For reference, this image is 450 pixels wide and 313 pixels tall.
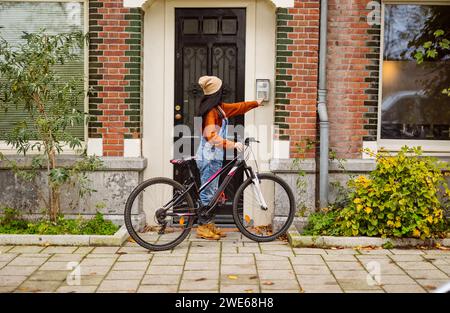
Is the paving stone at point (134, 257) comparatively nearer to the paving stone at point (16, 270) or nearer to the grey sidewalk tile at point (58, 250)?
the grey sidewalk tile at point (58, 250)

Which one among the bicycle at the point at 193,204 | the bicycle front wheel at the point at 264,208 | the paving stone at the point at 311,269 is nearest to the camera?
the paving stone at the point at 311,269

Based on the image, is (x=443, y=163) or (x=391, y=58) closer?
(x=443, y=163)

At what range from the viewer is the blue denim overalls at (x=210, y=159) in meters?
6.93

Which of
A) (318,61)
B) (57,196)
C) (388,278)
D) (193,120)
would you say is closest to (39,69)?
(57,196)

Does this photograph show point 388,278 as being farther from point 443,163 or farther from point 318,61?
point 318,61

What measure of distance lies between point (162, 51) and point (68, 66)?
3.88 ft

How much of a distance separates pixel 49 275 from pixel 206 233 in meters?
2.09

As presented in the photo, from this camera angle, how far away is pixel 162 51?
300 inches

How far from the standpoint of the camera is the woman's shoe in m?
7.01

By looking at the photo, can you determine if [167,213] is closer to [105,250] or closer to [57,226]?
[105,250]

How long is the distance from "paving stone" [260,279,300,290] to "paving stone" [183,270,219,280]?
471 mm

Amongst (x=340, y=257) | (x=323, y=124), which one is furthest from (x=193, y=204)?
(x=323, y=124)

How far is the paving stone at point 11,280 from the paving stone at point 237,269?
1.79 metres

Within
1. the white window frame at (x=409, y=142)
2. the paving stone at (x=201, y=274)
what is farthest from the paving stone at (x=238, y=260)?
the white window frame at (x=409, y=142)
